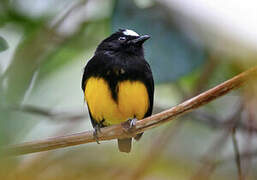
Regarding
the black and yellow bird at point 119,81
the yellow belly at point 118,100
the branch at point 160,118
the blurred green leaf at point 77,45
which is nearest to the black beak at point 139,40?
the black and yellow bird at point 119,81

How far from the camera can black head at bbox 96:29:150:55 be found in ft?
6.18

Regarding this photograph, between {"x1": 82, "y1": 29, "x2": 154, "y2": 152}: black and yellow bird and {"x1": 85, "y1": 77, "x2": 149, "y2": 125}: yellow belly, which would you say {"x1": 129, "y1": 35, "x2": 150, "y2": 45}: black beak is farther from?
{"x1": 85, "y1": 77, "x2": 149, "y2": 125}: yellow belly

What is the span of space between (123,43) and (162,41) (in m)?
0.16

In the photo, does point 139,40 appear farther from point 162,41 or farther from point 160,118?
point 160,118

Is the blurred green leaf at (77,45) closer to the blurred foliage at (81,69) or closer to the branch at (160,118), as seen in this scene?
the blurred foliage at (81,69)

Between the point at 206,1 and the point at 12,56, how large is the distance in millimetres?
958

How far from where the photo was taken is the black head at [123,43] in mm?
1884

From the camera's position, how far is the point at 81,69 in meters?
2.29

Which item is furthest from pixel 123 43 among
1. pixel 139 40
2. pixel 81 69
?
pixel 81 69

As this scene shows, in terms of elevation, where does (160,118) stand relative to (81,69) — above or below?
above

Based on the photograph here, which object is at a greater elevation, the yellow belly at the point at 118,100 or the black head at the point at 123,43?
the black head at the point at 123,43

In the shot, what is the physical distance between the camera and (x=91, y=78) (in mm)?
1770

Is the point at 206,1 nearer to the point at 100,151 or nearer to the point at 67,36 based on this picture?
the point at 67,36

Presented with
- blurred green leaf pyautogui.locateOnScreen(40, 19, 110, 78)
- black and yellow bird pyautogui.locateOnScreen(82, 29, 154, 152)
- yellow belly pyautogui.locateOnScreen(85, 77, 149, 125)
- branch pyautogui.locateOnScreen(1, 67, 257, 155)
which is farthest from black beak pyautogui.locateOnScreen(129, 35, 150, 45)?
branch pyautogui.locateOnScreen(1, 67, 257, 155)
